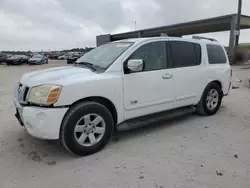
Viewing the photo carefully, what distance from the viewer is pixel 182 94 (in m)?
4.29

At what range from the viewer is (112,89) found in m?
3.36

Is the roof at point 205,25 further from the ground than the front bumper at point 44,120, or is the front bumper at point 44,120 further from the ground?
the roof at point 205,25

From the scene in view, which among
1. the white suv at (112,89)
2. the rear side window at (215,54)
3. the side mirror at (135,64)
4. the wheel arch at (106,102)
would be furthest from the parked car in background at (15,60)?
the side mirror at (135,64)

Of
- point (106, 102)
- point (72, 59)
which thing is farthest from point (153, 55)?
point (72, 59)

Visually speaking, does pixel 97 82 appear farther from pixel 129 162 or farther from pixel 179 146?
pixel 179 146

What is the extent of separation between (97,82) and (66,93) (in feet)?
1.59

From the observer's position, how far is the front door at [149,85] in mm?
3570

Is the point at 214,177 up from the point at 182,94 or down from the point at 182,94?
down

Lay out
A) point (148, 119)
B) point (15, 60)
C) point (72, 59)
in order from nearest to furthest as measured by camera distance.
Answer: point (148, 119), point (72, 59), point (15, 60)

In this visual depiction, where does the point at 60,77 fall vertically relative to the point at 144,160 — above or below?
above

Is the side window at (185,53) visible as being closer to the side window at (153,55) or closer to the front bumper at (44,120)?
the side window at (153,55)

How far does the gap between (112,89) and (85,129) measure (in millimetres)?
715

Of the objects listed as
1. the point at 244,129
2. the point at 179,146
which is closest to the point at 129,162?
the point at 179,146

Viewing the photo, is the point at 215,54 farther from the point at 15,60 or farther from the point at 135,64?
the point at 15,60
